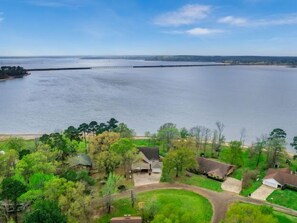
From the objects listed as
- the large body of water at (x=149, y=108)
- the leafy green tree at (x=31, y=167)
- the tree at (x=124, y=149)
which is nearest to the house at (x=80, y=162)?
the tree at (x=124, y=149)

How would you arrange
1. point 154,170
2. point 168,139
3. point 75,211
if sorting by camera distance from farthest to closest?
point 168,139, point 154,170, point 75,211

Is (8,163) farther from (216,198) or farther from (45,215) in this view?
(216,198)

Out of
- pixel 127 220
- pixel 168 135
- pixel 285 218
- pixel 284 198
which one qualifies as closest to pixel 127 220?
pixel 127 220

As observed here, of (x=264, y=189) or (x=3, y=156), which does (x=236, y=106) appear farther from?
(x=3, y=156)

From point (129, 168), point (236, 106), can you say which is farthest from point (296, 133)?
point (129, 168)

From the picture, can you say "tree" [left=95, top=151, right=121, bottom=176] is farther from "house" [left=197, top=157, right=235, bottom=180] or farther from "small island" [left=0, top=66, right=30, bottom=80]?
"small island" [left=0, top=66, right=30, bottom=80]

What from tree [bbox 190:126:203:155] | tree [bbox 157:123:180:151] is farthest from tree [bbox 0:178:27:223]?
tree [bbox 190:126:203:155]

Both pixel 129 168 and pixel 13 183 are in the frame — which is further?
pixel 129 168

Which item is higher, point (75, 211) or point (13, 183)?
point (13, 183)
